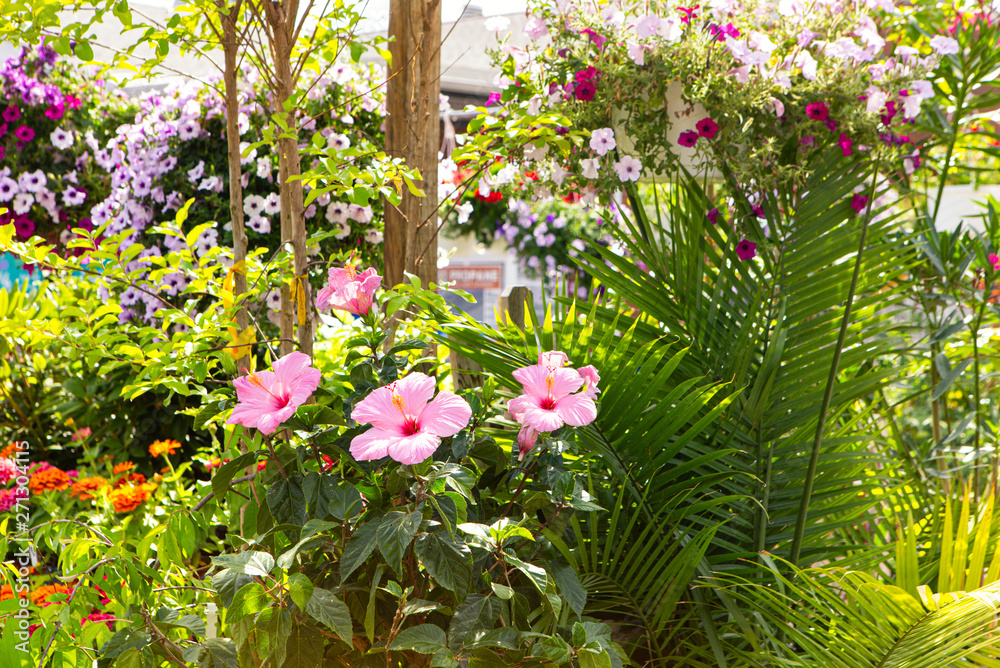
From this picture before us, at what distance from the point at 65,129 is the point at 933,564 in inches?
152

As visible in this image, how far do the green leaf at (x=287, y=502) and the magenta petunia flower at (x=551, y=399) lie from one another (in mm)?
323

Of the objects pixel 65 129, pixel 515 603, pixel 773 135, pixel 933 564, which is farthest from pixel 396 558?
pixel 65 129

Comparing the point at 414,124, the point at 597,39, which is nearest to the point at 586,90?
the point at 597,39

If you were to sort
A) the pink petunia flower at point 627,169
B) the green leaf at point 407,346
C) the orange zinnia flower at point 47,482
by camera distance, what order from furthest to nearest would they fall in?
the orange zinnia flower at point 47,482 < the pink petunia flower at point 627,169 < the green leaf at point 407,346

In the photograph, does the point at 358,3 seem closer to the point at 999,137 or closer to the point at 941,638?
the point at 941,638

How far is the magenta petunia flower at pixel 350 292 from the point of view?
45.3 inches

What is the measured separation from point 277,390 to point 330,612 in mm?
300

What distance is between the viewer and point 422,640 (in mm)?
896

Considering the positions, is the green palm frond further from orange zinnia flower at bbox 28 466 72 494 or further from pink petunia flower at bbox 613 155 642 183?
orange zinnia flower at bbox 28 466 72 494

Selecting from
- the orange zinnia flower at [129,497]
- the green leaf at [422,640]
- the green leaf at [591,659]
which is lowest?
the orange zinnia flower at [129,497]

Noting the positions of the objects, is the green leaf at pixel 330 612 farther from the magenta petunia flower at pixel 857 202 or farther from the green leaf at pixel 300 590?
the magenta petunia flower at pixel 857 202

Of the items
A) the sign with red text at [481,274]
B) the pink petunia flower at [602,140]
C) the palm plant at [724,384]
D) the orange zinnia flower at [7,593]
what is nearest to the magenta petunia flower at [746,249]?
the palm plant at [724,384]

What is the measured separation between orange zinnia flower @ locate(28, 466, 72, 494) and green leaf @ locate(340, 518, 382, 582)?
1408 millimetres

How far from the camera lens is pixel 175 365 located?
1222 mm
